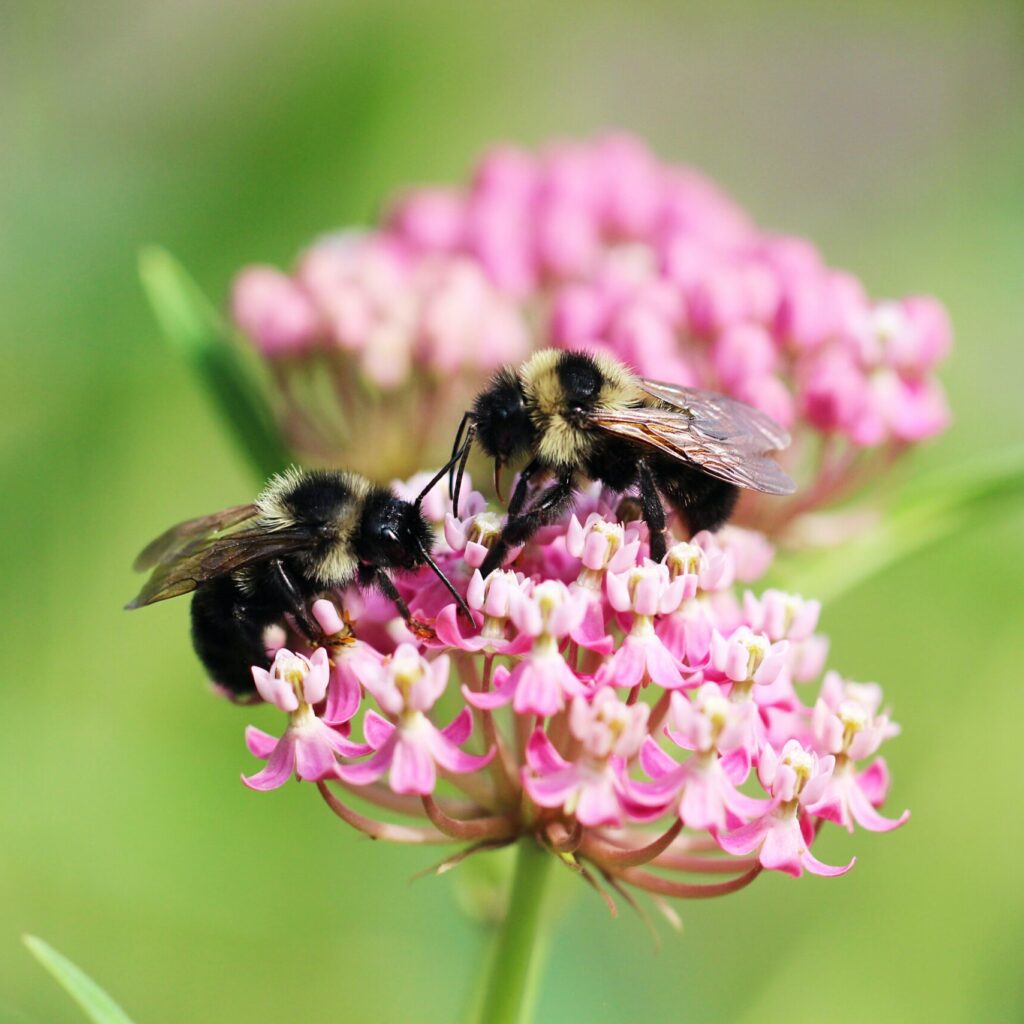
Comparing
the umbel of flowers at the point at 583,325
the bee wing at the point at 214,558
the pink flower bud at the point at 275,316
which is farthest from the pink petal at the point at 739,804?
the pink flower bud at the point at 275,316

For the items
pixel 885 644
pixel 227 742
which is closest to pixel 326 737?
pixel 227 742

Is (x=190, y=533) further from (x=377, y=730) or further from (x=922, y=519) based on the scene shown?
(x=922, y=519)

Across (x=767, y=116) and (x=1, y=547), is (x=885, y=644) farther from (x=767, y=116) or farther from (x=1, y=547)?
(x=767, y=116)

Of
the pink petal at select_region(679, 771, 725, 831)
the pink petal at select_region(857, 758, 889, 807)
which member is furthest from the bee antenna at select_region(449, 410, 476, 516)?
the pink petal at select_region(857, 758, 889, 807)

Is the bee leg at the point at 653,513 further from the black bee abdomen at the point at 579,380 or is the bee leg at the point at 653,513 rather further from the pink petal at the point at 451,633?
the pink petal at the point at 451,633

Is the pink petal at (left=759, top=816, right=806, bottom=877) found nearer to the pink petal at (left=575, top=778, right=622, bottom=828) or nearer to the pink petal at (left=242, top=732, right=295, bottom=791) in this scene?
the pink petal at (left=575, top=778, right=622, bottom=828)
